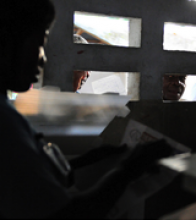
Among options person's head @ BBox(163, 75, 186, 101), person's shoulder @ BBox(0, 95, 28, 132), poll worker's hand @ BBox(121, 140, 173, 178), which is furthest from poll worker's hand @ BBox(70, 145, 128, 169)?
person's head @ BBox(163, 75, 186, 101)

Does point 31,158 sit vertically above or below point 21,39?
below

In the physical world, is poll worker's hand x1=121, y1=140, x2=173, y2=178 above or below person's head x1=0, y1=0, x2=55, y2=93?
below

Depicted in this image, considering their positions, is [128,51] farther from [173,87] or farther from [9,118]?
[9,118]

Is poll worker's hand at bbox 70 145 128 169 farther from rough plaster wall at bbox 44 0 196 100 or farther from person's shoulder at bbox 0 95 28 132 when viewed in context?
person's shoulder at bbox 0 95 28 132

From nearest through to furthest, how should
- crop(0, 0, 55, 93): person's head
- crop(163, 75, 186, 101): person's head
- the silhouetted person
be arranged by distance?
1. the silhouetted person
2. crop(0, 0, 55, 93): person's head
3. crop(163, 75, 186, 101): person's head

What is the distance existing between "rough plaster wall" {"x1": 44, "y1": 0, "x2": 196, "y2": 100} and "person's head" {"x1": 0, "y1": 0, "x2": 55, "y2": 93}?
36cm

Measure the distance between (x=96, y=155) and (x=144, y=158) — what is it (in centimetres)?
32

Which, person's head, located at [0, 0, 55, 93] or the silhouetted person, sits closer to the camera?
the silhouetted person

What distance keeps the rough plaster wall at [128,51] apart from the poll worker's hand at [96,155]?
0.34 metres

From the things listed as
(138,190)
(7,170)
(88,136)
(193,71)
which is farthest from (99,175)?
(193,71)

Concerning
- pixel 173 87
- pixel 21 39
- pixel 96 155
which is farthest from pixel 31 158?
pixel 173 87

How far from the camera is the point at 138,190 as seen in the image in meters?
0.74

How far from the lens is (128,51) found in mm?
1159

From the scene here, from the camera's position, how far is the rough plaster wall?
106 cm
